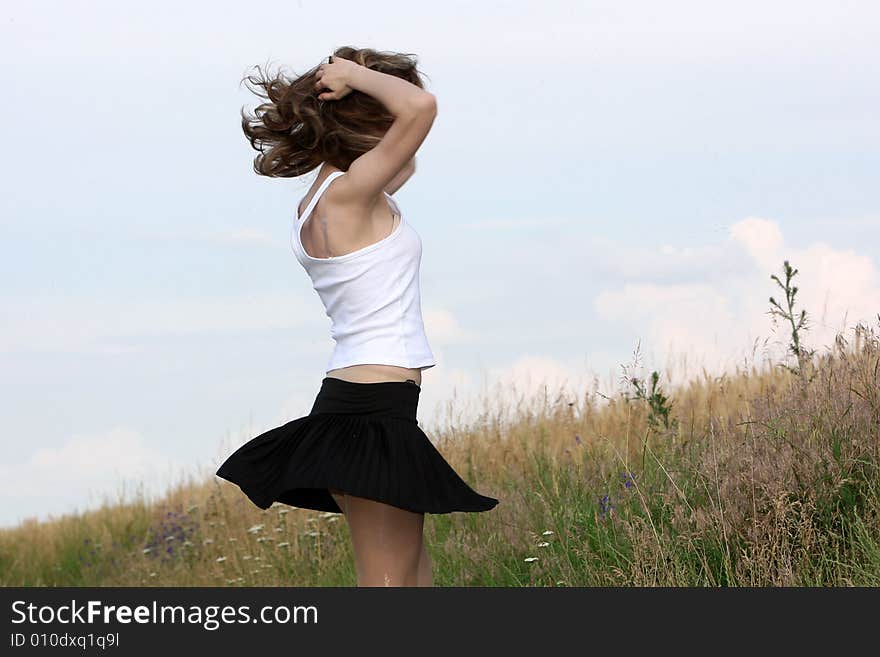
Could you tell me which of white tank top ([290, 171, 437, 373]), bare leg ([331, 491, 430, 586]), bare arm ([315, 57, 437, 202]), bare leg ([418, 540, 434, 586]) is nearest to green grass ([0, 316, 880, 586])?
bare leg ([418, 540, 434, 586])

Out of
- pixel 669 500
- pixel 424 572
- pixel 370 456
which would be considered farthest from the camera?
pixel 669 500

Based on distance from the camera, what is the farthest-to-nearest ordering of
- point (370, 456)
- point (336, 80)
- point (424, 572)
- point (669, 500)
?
1. point (669, 500)
2. point (424, 572)
3. point (336, 80)
4. point (370, 456)

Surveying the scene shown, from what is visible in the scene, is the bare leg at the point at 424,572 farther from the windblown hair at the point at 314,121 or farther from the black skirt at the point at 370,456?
the windblown hair at the point at 314,121

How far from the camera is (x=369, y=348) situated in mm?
3930

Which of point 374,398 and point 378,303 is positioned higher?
point 378,303

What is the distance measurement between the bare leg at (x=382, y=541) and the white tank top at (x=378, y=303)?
1.74 ft

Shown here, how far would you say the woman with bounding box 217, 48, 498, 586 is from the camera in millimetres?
3875

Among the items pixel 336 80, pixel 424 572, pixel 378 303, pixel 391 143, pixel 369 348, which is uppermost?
pixel 336 80

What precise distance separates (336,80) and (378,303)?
0.88 meters

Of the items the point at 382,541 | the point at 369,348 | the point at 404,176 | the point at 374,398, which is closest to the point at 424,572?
the point at 382,541

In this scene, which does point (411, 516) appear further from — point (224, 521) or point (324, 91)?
point (224, 521)

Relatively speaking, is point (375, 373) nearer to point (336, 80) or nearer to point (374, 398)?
point (374, 398)

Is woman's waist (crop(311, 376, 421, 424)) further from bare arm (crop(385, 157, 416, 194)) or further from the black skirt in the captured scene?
→ bare arm (crop(385, 157, 416, 194))

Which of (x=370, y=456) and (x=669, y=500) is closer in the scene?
(x=370, y=456)
